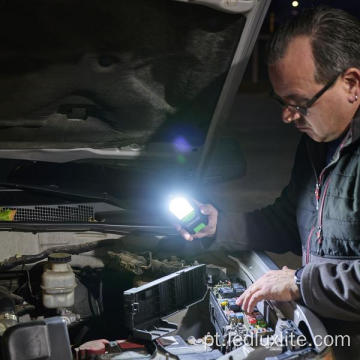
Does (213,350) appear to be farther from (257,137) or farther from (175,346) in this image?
(257,137)

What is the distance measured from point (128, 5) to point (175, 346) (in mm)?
1000

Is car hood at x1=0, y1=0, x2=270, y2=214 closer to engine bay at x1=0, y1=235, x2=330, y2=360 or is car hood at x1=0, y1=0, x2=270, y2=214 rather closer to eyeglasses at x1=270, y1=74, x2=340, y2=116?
eyeglasses at x1=270, y1=74, x2=340, y2=116

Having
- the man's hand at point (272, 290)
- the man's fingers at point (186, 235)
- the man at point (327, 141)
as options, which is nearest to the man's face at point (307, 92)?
the man at point (327, 141)

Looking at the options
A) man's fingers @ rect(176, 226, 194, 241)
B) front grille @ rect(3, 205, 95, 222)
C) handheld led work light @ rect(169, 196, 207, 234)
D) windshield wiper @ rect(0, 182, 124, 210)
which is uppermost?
windshield wiper @ rect(0, 182, 124, 210)

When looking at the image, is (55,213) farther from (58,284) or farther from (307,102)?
(307,102)

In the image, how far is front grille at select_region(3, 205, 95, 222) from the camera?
226 cm

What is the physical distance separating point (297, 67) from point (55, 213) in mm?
1121

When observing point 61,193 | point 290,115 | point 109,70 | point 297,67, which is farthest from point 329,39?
point 61,193

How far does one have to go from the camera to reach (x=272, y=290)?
1740 millimetres

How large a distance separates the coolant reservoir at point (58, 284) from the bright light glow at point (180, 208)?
16.3 inches

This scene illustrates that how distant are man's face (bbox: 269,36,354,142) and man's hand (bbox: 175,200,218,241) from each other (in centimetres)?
54

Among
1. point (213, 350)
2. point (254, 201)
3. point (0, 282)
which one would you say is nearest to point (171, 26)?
point (213, 350)

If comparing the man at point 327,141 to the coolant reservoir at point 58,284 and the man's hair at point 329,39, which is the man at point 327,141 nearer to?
the man's hair at point 329,39

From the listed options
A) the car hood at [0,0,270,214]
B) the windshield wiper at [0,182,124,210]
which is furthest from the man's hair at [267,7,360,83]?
the windshield wiper at [0,182,124,210]
